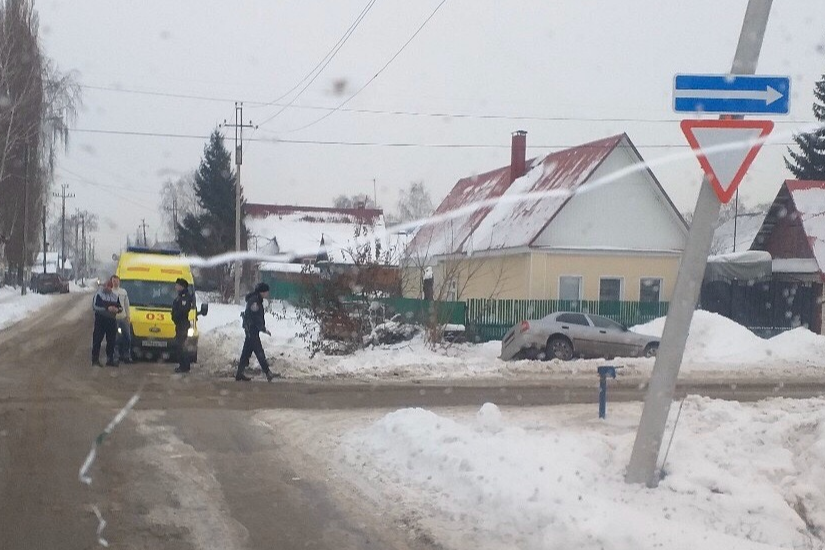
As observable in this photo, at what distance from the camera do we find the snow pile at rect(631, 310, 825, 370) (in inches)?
851

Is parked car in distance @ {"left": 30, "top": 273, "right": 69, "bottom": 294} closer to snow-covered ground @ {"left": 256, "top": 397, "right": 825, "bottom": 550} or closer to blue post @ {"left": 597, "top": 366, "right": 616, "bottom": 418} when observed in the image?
snow-covered ground @ {"left": 256, "top": 397, "right": 825, "bottom": 550}

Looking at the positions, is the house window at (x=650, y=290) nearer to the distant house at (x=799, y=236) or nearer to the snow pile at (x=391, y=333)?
the distant house at (x=799, y=236)

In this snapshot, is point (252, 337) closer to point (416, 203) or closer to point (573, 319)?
point (573, 319)

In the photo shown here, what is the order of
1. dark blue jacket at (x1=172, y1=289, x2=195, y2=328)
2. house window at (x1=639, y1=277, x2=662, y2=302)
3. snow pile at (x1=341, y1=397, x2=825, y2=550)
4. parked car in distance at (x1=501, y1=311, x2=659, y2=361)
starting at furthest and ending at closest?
house window at (x1=639, y1=277, x2=662, y2=302)
parked car in distance at (x1=501, y1=311, x2=659, y2=361)
dark blue jacket at (x1=172, y1=289, x2=195, y2=328)
snow pile at (x1=341, y1=397, x2=825, y2=550)

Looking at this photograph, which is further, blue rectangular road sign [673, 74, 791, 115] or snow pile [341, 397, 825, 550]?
blue rectangular road sign [673, 74, 791, 115]

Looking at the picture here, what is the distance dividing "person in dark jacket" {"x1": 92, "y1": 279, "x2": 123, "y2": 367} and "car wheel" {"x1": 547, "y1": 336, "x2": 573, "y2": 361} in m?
9.58

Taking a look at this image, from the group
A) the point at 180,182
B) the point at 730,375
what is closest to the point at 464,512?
the point at 730,375

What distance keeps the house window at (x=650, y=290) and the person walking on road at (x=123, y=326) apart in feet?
57.1

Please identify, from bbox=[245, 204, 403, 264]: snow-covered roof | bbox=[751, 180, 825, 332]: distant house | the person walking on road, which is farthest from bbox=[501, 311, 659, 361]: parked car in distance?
bbox=[245, 204, 403, 264]: snow-covered roof

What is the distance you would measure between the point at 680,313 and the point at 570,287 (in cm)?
2229

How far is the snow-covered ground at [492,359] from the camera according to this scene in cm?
1755

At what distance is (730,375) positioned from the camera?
732 inches

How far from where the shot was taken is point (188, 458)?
8875 millimetres

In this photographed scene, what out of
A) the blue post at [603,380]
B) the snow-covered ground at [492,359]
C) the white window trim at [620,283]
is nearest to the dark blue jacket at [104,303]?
the snow-covered ground at [492,359]
